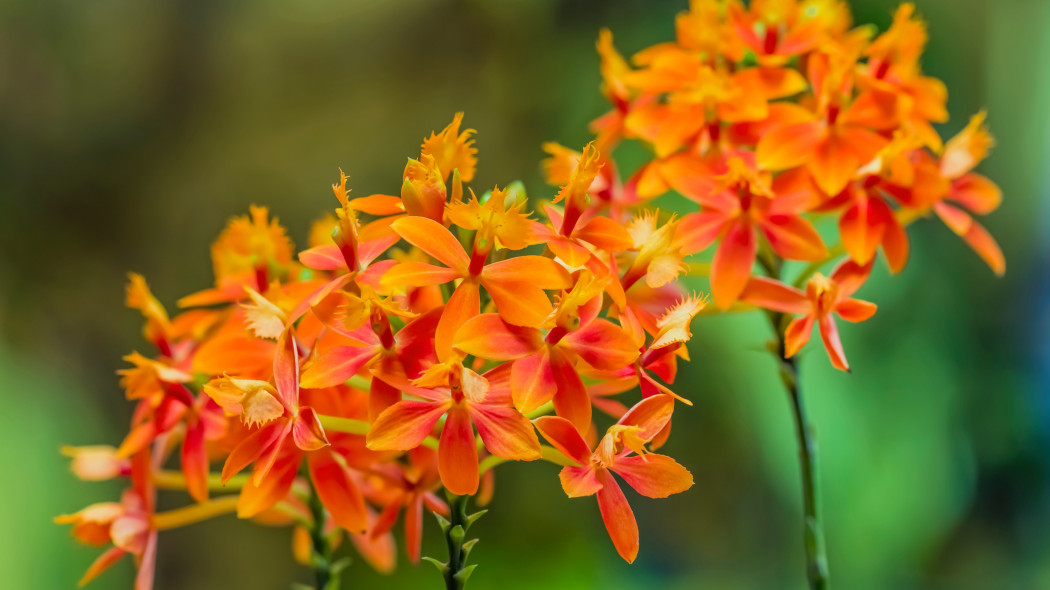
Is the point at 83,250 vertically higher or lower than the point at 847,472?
higher

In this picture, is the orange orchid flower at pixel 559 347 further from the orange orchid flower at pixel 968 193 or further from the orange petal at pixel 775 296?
the orange orchid flower at pixel 968 193

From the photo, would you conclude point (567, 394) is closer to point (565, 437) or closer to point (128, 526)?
point (565, 437)

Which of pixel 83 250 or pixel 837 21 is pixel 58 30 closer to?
pixel 83 250

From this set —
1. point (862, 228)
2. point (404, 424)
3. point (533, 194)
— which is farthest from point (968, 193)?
point (533, 194)

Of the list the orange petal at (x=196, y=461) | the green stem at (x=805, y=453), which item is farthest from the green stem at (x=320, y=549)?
the green stem at (x=805, y=453)

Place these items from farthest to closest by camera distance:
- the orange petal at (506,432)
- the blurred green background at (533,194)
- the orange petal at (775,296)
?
the blurred green background at (533,194), the orange petal at (775,296), the orange petal at (506,432)

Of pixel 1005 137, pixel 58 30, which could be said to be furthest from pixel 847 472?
pixel 58 30
